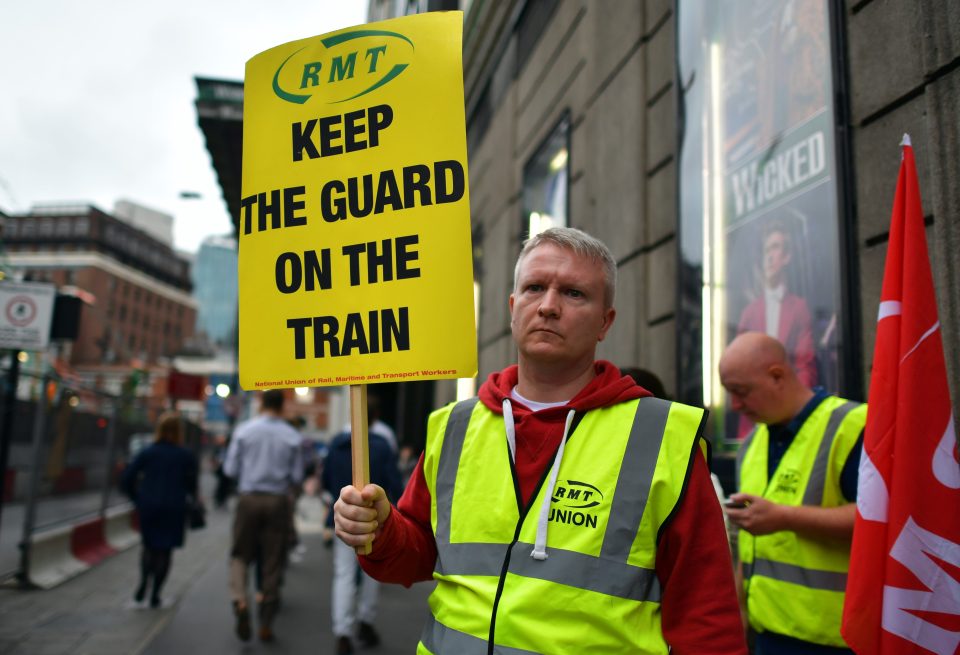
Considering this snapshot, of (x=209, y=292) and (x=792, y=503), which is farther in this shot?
(x=209, y=292)

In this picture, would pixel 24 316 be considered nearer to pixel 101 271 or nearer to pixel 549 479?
pixel 549 479

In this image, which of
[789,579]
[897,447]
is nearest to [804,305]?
[789,579]

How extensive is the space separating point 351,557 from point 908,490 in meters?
4.59

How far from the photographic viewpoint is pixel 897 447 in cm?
221

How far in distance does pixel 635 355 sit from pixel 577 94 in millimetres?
3047

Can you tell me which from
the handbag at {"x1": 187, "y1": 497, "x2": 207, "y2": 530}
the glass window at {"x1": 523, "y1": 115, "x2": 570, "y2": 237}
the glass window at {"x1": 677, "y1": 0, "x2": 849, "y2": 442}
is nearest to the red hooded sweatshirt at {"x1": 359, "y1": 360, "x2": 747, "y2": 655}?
the glass window at {"x1": 677, "y1": 0, "x2": 849, "y2": 442}

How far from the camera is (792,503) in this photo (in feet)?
9.32

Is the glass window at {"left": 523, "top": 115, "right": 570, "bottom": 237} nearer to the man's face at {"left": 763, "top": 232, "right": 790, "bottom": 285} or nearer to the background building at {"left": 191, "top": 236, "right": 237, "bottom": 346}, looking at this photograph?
the man's face at {"left": 763, "top": 232, "right": 790, "bottom": 285}

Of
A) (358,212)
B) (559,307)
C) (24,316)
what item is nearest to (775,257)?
(559,307)

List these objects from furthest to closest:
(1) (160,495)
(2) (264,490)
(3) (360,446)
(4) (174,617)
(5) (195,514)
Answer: (5) (195,514) → (1) (160,495) → (4) (174,617) → (2) (264,490) → (3) (360,446)

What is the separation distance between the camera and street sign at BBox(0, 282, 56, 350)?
806cm

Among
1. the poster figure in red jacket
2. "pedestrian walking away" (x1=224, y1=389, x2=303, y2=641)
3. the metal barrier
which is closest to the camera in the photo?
the poster figure in red jacket

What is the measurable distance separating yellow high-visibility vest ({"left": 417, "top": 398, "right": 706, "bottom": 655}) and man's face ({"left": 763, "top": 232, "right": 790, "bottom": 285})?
9.02 ft

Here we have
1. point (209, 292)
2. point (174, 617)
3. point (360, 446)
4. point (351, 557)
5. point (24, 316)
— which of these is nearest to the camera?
point (360, 446)
